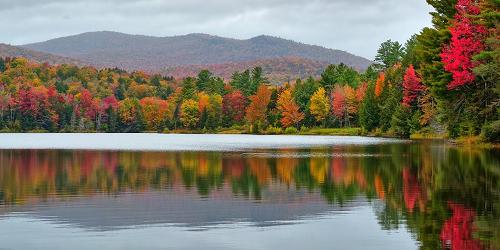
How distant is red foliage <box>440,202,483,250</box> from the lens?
17062mm

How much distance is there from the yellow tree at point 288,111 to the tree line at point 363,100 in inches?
9.4

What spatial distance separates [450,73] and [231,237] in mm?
52487

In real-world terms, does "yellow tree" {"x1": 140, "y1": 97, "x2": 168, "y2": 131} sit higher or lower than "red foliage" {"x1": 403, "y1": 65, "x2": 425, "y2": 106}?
lower

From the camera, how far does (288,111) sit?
154 metres

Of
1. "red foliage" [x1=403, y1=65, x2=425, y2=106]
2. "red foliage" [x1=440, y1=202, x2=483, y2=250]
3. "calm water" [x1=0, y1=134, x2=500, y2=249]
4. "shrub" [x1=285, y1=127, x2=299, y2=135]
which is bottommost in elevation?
"shrub" [x1=285, y1=127, x2=299, y2=135]

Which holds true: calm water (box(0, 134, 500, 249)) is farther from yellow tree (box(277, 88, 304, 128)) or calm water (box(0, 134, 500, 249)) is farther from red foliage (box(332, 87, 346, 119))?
yellow tree (box(277, 88, 304, 128))

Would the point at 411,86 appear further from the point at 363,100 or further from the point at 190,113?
the point at 190,113

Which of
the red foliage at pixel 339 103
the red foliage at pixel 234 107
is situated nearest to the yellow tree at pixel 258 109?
the red foliage at pixel 234 107

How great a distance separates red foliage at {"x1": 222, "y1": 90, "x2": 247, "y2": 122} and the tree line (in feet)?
0.78

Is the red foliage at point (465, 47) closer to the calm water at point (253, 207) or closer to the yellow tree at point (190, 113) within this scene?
the calm water at point (253, 207)

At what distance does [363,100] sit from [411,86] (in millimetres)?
26171

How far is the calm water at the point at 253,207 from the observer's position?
18141 millimetres

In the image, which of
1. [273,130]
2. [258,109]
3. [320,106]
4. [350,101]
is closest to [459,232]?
[350,101]

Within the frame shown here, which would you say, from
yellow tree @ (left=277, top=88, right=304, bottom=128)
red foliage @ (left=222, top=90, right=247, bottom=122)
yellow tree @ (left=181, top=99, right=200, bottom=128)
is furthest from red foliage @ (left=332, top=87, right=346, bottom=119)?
yellow tree @ (left=181, top=99, right=200, bottom=128)
